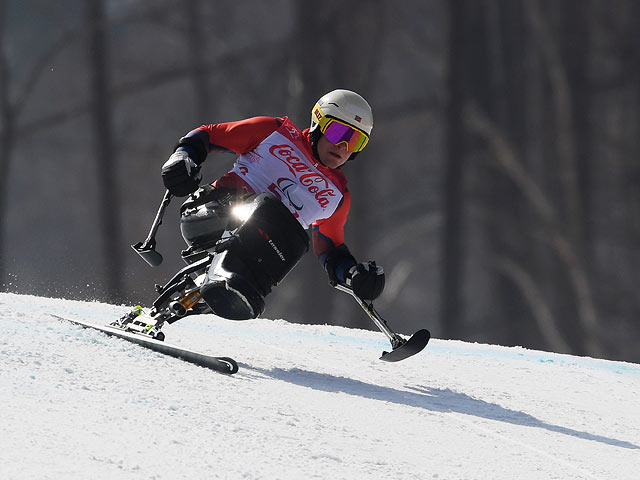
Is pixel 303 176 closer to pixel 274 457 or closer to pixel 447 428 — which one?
pixel 447 428

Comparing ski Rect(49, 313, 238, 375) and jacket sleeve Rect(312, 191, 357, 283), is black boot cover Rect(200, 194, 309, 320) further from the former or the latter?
jacket sleeve Rect(312, 191, 357, 283)

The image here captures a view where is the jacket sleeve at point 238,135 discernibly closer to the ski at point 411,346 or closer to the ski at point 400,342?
the ski at point 400,342

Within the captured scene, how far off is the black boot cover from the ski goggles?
→ 48 cm

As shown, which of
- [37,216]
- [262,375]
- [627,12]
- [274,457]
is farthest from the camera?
[37,216]

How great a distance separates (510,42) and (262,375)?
54.4 ft

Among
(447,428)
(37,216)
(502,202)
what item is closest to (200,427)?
(447,428)

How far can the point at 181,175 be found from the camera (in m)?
4.83

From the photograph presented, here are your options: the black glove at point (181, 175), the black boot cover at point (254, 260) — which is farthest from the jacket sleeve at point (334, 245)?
the black glove at point (181, 175)

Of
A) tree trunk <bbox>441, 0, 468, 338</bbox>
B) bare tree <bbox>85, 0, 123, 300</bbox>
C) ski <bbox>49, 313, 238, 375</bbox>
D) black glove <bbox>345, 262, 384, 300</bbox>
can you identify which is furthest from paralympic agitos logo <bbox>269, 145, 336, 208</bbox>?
tree trunk <bbox>441, 0, 468, 338</bbox>

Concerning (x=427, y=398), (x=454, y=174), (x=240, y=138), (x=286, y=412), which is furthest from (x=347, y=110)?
(x=454, y=174)

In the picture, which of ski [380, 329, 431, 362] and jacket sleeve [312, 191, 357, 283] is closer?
ski [380, 329, 431, 362]

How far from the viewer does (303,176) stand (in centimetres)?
514

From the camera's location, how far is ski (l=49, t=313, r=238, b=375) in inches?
177

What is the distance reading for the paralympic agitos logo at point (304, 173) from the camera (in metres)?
5.14
